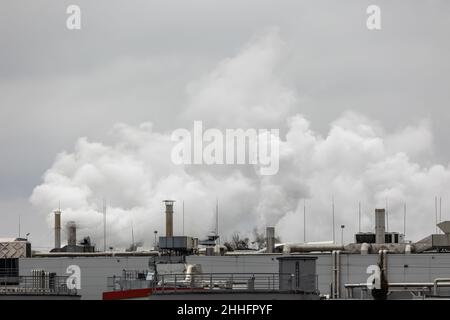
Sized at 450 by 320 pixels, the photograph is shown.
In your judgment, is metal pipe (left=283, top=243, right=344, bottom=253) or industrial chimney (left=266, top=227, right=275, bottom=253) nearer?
metal pipe (left=283, top=243, right=344, bottom=253)

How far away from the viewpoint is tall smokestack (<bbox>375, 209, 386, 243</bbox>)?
106 meters

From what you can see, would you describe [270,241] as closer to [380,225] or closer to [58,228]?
[380,225]

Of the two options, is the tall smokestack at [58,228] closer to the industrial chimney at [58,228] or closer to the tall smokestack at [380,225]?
the industrial chimney at [58,228]

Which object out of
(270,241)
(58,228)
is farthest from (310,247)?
(58,228)

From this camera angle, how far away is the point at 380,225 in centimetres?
10625

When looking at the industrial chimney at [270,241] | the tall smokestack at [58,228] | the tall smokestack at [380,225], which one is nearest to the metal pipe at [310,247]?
the industrial chimney at [270,241]

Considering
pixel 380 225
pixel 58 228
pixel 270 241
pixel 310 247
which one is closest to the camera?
pixel 310 247

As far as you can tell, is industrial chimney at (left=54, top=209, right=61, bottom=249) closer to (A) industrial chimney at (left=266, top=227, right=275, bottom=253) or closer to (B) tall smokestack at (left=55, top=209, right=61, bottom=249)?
(B) tall smokestack at (left=55, top=209, right=61, bottom=249)

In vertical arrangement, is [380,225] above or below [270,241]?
above

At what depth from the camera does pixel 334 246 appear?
104 meters

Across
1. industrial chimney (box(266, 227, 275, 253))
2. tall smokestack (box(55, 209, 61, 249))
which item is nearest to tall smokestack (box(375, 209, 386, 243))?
industrial chimney (box(266, 227, 275, 253))
